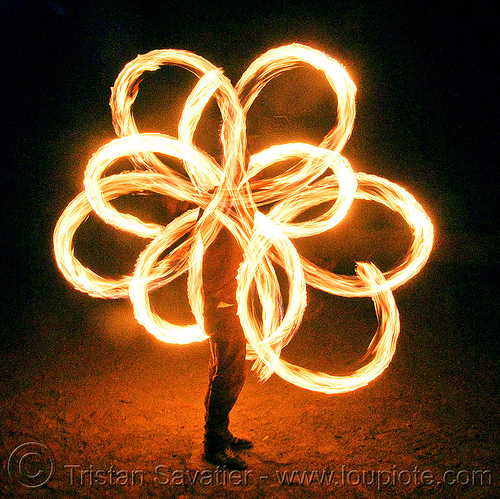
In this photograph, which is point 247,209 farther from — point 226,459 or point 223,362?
point 226,459

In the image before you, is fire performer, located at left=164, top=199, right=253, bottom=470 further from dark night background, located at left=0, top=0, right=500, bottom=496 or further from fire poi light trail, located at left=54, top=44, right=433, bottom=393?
dark night background, located at left=0, top=0, right=500, bottom=496

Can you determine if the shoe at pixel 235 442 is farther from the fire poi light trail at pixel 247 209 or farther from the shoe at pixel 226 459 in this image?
the fire poi light trail at pixel 247 209

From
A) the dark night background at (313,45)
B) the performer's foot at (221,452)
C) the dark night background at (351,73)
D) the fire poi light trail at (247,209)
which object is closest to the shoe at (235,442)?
the performer's foot at (221,452)

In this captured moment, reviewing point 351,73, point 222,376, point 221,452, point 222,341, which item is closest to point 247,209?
point 222,341

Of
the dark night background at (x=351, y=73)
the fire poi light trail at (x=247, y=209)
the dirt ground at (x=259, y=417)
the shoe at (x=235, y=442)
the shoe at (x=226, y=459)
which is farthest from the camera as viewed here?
the dark night background at (x=351, y=73)

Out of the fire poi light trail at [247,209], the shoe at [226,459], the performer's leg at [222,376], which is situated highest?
the fire poi light trail at [247,209]

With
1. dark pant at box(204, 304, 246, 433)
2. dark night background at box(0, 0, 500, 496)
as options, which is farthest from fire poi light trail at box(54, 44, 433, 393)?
dark night background at box(0, 0, 500, 496)

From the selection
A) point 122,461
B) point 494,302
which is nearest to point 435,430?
point 122,461

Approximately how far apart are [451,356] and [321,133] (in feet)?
13.7

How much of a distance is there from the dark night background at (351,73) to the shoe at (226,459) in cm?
481

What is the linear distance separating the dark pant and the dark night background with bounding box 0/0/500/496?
4.76 m

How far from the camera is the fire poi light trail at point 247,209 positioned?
3.75 meters

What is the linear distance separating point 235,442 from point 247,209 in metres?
1.95

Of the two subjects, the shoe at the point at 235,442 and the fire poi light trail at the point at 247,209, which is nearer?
the shoe at the point at 235,442
